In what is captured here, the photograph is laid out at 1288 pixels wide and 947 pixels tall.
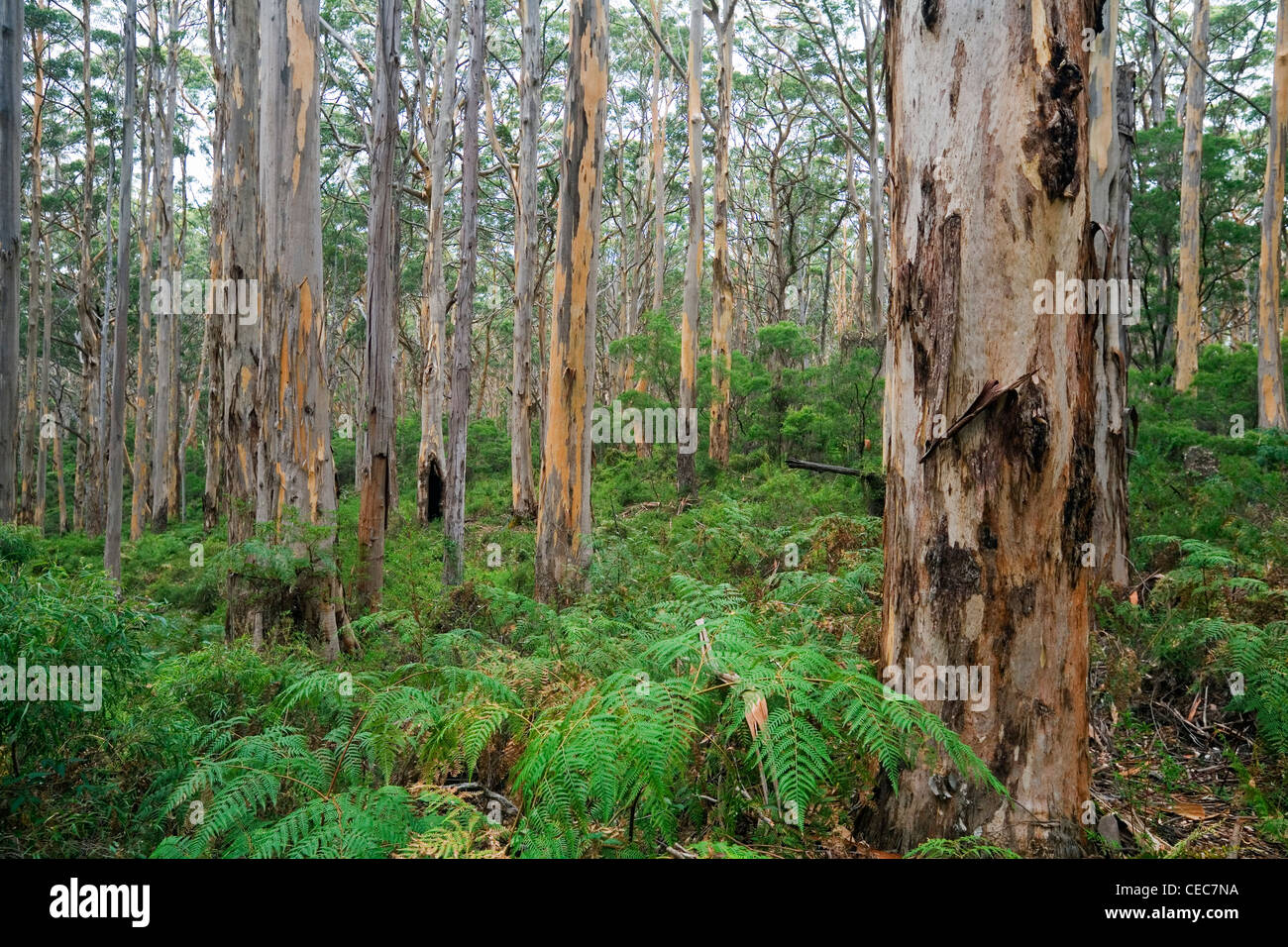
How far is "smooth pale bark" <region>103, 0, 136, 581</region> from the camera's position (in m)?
8.57

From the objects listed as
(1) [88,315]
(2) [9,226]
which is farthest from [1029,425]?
(1) [88,315]

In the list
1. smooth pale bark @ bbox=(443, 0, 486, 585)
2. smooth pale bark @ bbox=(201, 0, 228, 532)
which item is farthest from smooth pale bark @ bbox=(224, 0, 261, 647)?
smooth pale bark @ bbox=(443, 0, 486, 585)

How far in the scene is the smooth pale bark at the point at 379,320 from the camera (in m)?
6.24

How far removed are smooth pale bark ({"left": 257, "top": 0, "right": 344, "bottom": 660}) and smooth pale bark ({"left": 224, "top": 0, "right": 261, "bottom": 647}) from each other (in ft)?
0.50

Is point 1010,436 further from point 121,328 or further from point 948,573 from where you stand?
point 121,328

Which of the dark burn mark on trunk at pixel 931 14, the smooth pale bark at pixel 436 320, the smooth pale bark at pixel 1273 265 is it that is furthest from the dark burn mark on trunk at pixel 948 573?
the smooth pale bark at pixel 1273 265

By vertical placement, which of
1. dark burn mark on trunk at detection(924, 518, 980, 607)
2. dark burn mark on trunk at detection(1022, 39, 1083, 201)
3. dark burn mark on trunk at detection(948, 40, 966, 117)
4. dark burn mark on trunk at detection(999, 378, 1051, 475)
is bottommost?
dark burn mark on trunk at detection(924, 518, 980, 607)

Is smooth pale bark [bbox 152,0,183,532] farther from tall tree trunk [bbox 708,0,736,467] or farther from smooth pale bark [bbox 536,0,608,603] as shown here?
smooth pale bark [bbox 536,0,608,603]

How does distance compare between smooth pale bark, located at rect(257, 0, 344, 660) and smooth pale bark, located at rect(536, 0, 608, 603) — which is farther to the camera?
smooth pale bark, located at rect(536, 0, 608, 603)

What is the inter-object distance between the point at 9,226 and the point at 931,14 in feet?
17.8

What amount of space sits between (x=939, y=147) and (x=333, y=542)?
4.43m
